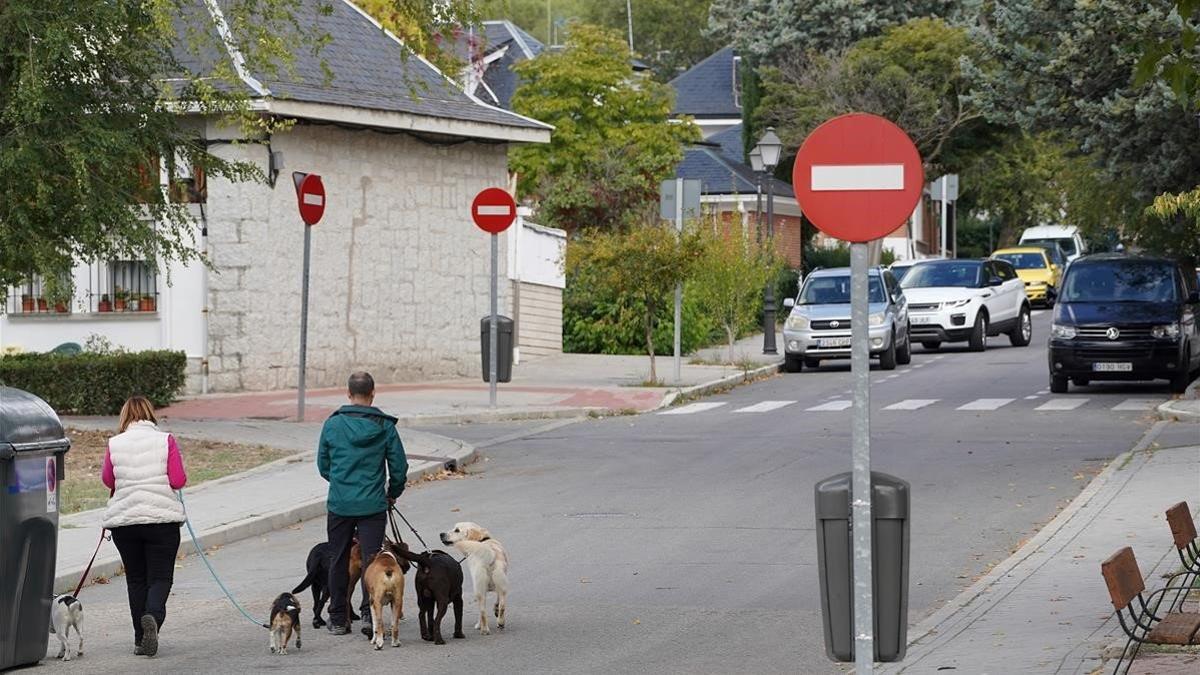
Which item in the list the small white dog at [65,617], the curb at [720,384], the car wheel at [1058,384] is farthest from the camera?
the car wheel at [1058,384]

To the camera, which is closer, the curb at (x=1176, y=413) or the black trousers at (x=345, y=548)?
the black trousers at (x=345, y=548)

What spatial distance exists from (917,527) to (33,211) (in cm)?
978

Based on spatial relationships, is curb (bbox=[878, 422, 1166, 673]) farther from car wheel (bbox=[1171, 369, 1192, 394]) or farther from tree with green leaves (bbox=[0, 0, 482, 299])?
car wheel (bbox=[1171, 369, 1192, 394])

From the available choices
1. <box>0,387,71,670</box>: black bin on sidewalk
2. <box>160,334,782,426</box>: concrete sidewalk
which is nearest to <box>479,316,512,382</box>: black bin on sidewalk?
<box>160,334,782,426</box>: concrete sidewalk

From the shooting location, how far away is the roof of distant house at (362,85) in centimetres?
2702

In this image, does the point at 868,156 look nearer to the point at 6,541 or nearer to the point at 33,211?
the point at 6,541

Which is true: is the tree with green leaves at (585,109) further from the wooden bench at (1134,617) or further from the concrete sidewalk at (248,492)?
the wooden bench at (1134,617)

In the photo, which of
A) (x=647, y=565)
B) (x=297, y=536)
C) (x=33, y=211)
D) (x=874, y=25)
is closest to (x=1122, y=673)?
(x=647, y=565)

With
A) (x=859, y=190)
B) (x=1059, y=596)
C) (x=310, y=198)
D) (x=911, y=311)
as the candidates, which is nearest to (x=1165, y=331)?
(x=911, y=311)

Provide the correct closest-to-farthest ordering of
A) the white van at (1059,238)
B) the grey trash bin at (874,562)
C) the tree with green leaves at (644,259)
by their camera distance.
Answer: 1. the grey trash bin at (874,562)
2. the tree with green leaves at (644,259)
3. the white van at (1059,238)

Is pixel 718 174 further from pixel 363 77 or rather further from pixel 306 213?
pixel 306 213

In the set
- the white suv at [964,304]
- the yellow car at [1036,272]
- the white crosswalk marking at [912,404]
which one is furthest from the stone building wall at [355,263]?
the yellow car at [1036,272]

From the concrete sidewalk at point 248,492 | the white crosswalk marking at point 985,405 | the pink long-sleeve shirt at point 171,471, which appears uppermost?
the pink long-sleeve shirt at point 171,471

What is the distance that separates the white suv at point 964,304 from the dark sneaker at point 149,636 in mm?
27924
